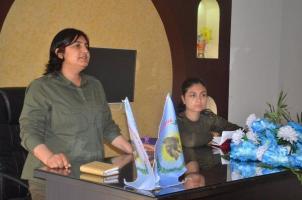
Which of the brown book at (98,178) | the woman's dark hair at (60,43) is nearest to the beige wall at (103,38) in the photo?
the woman's dark hair at (60,43)

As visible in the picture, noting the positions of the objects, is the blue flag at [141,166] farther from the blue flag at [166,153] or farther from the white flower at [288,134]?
the white flower at [288,134]

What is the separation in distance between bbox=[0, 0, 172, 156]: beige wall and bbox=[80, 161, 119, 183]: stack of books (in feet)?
6.05

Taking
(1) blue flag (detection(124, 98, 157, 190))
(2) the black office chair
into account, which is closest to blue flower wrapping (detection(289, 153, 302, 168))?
(1) blue flag (detection(124, 98, 157, 190))

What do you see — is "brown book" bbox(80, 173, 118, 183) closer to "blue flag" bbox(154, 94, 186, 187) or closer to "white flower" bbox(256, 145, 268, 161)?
"blue flag" bbox(154, 94, 186, 187)

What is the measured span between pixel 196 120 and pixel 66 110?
0.98 meters

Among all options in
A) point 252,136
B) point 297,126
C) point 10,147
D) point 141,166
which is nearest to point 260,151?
point 252,136

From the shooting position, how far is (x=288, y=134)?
1938 mm

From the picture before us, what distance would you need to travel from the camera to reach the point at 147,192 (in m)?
1.46

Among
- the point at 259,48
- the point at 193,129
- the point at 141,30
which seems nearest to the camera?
the point at 193,129

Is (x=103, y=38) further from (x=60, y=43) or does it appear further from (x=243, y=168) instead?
(x=243, y=168)

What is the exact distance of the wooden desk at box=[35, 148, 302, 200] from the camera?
1494mm

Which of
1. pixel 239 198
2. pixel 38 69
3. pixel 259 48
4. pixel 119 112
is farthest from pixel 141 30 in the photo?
pixel 239 198

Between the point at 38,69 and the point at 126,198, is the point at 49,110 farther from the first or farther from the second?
the point at 38,69

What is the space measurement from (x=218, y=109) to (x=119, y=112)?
4.45ft
